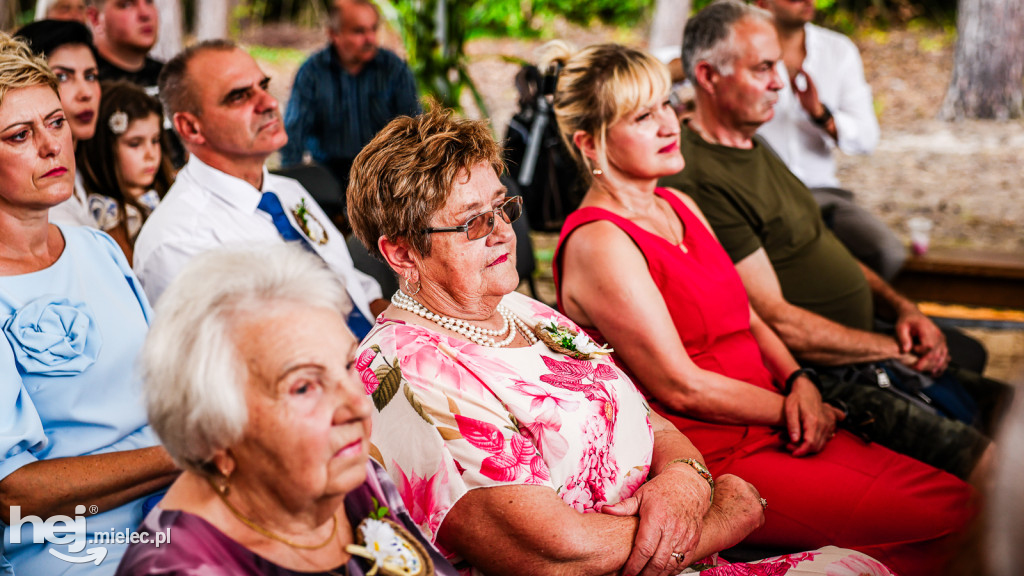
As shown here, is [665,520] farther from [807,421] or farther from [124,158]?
[124,158]

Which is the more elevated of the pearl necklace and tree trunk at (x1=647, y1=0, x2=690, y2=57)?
tree trunk at (x1=647, y1=0, x2=690, y2=57)

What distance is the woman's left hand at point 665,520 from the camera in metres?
1.56

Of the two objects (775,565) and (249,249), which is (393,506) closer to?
(249,249)

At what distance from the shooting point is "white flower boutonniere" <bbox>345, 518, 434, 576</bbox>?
1.18 meters

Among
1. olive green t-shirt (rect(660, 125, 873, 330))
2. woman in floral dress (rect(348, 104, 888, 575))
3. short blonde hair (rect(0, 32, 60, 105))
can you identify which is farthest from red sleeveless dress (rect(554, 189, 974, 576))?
short blonde hair (rect(0, 32, 60, 105))

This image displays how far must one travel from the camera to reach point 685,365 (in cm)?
201

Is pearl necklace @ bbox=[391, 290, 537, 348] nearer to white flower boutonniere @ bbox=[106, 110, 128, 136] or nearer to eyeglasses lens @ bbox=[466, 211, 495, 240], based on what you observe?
eyeglasses lens @ bbox=[466, 211, 495, 240]

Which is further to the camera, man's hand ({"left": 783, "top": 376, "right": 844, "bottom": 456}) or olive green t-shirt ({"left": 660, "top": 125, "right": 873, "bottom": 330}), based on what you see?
olive green t-shirt ({"left": 660, "top": 125, "right": 873, "bottom": 330})

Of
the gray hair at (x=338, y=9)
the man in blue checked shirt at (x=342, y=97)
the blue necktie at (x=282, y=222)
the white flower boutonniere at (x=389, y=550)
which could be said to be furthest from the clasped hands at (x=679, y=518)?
the gray hair at (x=338, y=9)

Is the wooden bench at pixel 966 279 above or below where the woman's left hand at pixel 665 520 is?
below

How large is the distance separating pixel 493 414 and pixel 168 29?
7.77 metres

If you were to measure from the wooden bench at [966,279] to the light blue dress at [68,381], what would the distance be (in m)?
3.28

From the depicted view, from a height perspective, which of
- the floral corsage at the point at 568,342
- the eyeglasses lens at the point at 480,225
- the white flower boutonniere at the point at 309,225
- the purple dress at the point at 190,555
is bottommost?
the white flower boutonniere at the point at 309,225

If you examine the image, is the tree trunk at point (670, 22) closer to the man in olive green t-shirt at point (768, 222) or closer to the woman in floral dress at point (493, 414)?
the man in olive green t-shirt at point (768, 222)
